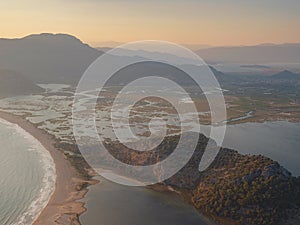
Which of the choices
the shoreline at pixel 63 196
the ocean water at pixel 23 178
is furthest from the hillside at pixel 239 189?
the ocean water at pixel 23 178

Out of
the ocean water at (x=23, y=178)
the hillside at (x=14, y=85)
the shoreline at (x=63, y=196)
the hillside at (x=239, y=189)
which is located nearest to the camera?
the hillside at (x=239, y=189)

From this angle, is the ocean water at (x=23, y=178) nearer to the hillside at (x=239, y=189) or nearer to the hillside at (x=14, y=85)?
the hillside at (x=239, y=189)

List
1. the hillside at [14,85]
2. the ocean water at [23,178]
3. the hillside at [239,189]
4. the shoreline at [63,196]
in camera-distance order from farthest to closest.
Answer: the hillside at [14,85] < the ocean water at [23,178] < the shoreline at [63,196] < the hillside at [239,189]

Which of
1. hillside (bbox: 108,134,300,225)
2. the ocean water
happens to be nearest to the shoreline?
the ocean water

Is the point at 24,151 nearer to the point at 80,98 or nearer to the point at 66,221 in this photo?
the point at 66,221

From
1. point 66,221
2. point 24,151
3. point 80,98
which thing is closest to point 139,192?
point 66,221

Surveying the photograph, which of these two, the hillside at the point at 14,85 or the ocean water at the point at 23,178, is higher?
the hillside at the point at 14,85

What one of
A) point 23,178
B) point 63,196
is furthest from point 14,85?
point 63,196
